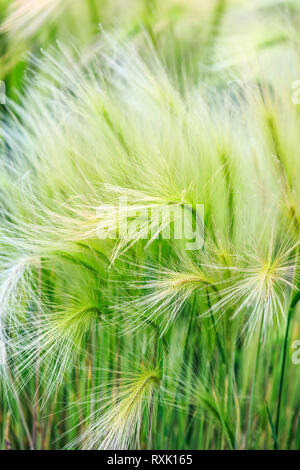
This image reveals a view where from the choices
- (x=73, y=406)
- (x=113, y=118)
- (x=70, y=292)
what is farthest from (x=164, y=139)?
(x=73, y=406)

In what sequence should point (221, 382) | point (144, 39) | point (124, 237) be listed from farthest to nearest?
point (144, 39) → point (221, 382) → point (124, 237)

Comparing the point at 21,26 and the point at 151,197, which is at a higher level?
the point at 21,26

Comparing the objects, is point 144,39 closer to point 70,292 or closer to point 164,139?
point 164,139

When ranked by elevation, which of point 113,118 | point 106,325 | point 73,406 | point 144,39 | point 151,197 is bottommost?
point 73,406

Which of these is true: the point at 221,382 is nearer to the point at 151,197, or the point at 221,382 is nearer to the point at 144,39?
the point at 151,197

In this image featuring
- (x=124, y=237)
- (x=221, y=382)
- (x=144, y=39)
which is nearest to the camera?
(x=124, y=237)

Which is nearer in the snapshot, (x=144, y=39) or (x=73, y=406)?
(x=73, y=406)

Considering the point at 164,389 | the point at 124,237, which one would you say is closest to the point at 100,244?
the point at 124,237
